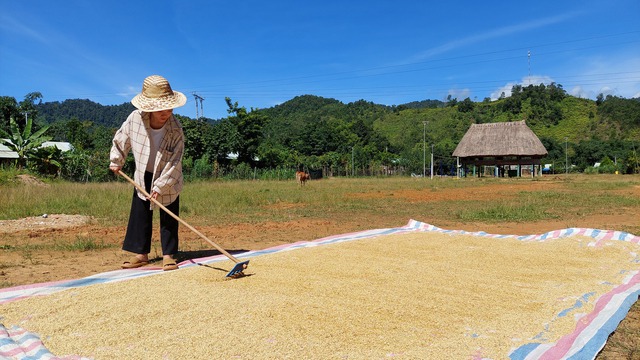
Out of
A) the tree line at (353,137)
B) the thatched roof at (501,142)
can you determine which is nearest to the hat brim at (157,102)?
the tree line at (353,137)

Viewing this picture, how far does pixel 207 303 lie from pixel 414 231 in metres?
2.87

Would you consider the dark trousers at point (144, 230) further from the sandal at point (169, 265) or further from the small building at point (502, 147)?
the small building at point (502, 147)

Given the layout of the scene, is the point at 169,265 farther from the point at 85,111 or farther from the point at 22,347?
the point at 85,111

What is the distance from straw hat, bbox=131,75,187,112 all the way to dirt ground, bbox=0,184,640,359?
1.12m

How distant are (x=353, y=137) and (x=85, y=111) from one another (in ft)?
250

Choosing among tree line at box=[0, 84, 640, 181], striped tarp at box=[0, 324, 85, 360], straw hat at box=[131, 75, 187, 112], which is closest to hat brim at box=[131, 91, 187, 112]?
straw hat at box=[131, 75, 187, 112]

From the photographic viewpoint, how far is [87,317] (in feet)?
6.33

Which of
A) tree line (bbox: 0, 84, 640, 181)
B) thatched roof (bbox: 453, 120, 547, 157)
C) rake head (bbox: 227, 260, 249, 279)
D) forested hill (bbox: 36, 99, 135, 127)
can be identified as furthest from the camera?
forested hill (bbox: 36, 99, 135, 127)

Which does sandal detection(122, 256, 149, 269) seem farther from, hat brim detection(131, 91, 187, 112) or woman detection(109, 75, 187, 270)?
hat brim detection(131, 91, 187, 112)

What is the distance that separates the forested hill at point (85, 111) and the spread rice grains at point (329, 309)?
294 ft

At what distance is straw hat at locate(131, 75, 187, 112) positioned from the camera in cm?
297

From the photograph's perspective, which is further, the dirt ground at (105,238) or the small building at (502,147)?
the small building at (502,147)

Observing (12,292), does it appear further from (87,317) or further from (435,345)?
(435,345)

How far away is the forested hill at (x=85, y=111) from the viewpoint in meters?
87.0
